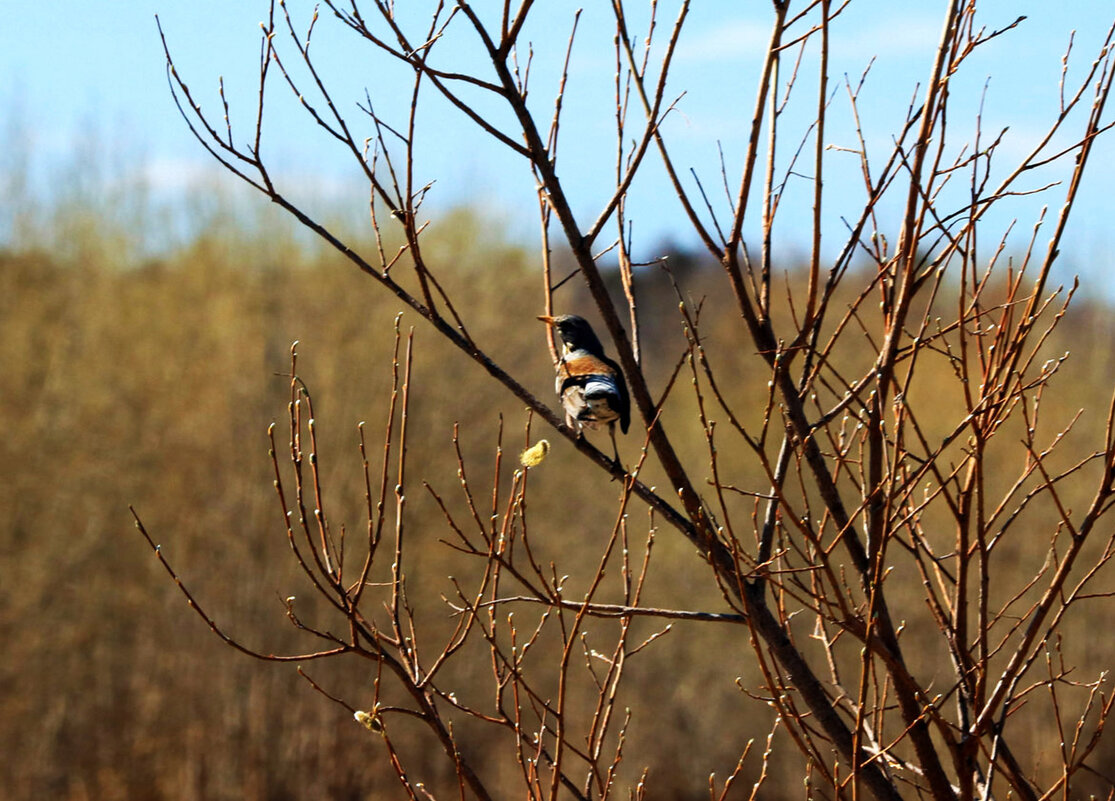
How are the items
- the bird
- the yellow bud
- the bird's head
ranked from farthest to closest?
the bird's head → the bird → the yellow bud

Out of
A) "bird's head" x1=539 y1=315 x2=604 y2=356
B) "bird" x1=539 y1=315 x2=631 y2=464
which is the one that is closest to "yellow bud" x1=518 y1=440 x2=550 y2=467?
"bird" x1=539 y1=315 x2=631 y2=464

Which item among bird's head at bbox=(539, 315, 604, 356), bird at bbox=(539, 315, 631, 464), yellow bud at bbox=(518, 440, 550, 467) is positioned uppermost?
bird's head at bbox=(539, 315, 604, 356)

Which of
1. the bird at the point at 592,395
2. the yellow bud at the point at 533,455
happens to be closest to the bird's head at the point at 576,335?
the bird at the point at 592,395

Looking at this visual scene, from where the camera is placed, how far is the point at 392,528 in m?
17.7

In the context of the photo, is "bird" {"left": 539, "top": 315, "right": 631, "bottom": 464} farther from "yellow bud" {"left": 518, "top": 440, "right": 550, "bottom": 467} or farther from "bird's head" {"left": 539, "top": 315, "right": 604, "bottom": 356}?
"yellow bud" {"left": 518, "top": 440, "right": 550, "bottom": 467}

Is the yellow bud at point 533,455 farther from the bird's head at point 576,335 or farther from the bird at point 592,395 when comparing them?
the bird's head at point 576,335

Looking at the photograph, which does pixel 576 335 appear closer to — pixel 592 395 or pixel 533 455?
pixel 592 395

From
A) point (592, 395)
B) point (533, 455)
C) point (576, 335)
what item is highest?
point (576, 335)

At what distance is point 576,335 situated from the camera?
14.1ft

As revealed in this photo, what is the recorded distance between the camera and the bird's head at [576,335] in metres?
4.22

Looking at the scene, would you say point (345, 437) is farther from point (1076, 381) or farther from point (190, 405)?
point (1076, 381)

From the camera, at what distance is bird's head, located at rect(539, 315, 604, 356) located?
4.22 meters

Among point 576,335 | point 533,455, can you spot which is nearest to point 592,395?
point 576,335

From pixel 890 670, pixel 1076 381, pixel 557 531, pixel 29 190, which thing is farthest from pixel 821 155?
pixel 1076 381
